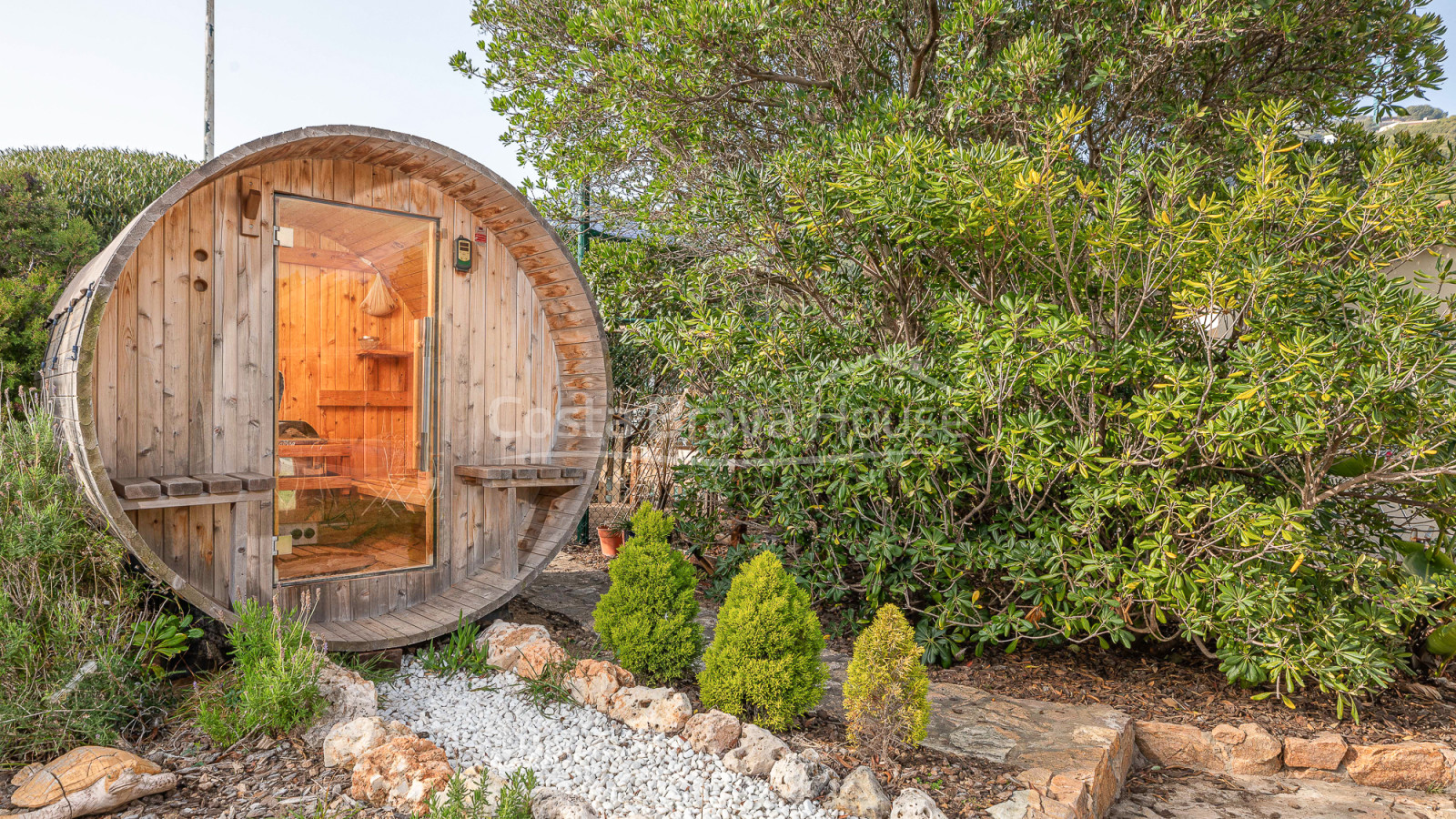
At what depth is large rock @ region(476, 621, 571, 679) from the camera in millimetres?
3570

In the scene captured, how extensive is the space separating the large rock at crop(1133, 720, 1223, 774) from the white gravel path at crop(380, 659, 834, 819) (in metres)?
1.90

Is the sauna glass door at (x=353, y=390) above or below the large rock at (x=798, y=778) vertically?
above

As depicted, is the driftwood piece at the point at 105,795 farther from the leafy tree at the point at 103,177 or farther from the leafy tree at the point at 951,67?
the leafy tree at the point at 103,177

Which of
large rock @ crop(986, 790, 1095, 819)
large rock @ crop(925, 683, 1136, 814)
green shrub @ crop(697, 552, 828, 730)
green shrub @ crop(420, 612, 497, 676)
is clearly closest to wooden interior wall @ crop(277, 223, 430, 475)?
green shrub @ crop(420, 612, 497, 676)

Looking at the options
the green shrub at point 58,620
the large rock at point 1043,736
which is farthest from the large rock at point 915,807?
the green shrub at point 58,620

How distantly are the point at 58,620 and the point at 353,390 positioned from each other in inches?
156

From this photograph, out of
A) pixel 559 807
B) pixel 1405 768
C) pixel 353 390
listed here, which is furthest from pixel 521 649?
pixel 353 390

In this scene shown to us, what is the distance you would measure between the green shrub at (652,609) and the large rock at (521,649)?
303 millimetres

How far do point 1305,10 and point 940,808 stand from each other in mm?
4342

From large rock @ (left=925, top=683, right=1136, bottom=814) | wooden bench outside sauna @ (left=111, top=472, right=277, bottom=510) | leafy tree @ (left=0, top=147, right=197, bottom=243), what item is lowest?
large rock @ (left=925, top=683, right=1136, bottom=814)

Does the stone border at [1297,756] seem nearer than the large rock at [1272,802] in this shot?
No

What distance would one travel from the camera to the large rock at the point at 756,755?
2643 millimetres

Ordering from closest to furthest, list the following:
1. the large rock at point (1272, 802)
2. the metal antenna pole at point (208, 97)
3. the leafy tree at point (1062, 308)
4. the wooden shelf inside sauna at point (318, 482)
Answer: the large rock at point (1272, 802) < the leafy tree at point (1062, 308) < the wooden shelf inside sauna at point (318, 482) < the metal antenna pole at point (208, 97)

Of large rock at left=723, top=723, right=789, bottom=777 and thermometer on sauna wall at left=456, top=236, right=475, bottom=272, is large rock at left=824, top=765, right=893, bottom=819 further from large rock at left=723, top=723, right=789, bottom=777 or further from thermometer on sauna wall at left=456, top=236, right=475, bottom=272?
thermometer on sauna wall at left=456, top=236, right=475, bottom=272
